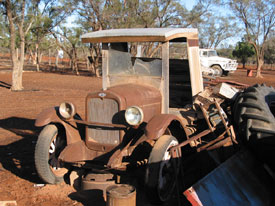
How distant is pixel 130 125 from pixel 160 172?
0.73m

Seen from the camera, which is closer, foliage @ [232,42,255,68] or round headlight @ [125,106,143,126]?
round headlight @ [125,106,143,126]

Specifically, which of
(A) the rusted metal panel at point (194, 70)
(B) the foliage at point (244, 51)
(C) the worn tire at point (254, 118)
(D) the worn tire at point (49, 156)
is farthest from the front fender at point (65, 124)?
(B) the foliage at point (244, 51)

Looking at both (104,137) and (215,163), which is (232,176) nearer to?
(215,163)

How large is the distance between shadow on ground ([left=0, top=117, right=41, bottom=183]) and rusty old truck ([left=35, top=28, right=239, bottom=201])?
29.1 inches

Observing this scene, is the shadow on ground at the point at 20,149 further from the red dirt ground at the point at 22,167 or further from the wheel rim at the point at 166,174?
the wheel rim at the point at 166,174

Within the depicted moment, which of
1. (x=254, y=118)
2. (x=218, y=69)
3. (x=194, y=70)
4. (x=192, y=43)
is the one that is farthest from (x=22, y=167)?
(x=218, y=69)

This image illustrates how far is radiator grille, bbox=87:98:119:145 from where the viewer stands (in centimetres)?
443

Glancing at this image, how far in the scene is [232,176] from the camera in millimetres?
3930

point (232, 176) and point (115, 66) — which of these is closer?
point (232, 176)

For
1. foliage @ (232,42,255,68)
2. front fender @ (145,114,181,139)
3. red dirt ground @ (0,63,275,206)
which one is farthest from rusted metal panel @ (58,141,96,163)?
foliage @ (232,42,255,68)

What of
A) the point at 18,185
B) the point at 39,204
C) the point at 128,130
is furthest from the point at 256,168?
the point at 18,185

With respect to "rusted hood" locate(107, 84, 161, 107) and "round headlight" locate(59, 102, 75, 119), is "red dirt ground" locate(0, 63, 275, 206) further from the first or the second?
"rusted hood" locate(107, 84, 161, 107)

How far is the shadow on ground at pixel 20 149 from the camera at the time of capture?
534 centimetres

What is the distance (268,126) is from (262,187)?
2.98 ft
